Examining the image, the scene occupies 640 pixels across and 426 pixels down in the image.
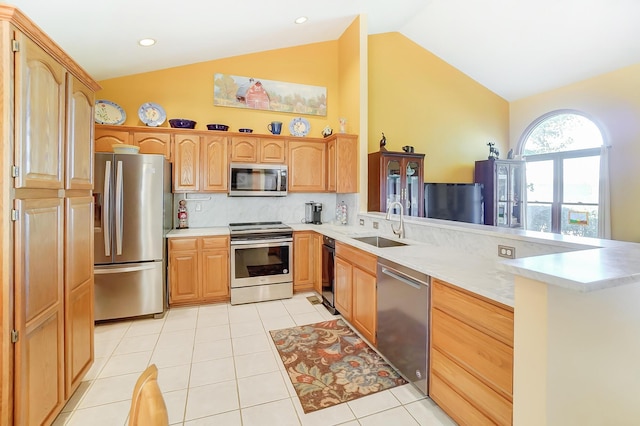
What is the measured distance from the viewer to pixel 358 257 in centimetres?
284

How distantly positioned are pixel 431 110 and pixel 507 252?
397 cm

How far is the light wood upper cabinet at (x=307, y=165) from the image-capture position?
4.24 m

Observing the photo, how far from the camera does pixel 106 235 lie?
9.93ft

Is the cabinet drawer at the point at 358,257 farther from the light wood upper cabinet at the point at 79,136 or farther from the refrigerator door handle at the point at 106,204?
the refrigerator door handle at the point at 106,204

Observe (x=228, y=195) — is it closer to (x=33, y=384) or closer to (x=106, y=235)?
(x=106, y=235)

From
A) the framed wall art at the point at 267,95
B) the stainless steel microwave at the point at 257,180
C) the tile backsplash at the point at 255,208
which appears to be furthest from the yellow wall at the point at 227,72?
the tile backsplash at the point at 255,208

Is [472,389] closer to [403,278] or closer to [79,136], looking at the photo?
[403,278]

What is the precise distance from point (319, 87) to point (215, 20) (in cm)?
188

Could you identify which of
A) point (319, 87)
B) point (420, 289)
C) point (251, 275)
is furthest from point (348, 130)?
point (420, 289)

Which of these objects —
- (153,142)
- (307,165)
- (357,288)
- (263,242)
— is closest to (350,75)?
(307,165)

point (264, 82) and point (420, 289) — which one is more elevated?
point (264, 82)

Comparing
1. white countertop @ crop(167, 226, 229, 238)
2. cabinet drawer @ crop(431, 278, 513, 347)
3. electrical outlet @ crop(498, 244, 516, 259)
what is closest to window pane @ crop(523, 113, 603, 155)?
electrical outlet @ crop(498, 244, 516, 259)

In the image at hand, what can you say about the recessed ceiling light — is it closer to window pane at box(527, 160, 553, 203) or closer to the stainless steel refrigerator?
the stainless steel refrigerator

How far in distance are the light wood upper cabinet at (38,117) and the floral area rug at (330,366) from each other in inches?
79.4
